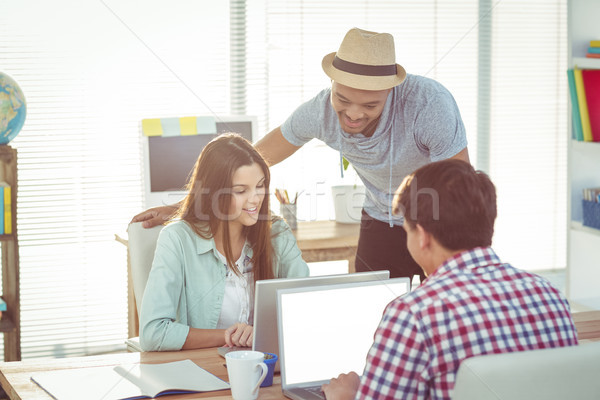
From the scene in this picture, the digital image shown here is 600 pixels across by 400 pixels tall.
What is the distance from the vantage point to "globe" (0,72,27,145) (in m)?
2.79

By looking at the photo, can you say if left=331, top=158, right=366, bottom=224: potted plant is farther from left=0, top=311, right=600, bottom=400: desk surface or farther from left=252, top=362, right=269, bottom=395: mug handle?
left=252, top=362, right=269, bottom=395: mug handle

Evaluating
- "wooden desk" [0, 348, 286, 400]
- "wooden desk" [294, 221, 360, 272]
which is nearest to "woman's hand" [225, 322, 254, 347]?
"wooden desk" [0, 348, 286, 400]

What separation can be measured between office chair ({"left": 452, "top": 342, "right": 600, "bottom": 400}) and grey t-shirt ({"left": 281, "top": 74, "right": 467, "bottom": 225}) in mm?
1160

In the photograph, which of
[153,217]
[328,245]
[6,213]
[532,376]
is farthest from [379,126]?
[6,213]

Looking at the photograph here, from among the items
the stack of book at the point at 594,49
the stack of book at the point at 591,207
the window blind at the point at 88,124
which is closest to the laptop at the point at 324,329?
the stack of book at the point at 591,207

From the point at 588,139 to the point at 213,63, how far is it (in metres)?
1.77

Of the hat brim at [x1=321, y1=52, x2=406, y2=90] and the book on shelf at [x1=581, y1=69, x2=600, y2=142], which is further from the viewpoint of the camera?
the book on shelf at [x1=581, y1=69, x2=600, y2=142]

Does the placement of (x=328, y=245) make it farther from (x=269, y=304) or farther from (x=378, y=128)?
(x=269, y=304)

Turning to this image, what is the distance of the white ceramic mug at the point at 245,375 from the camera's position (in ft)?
4.23

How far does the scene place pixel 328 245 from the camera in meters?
3.04

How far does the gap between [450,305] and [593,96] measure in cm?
233

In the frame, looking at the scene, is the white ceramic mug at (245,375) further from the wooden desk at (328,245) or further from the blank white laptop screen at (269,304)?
the wooden desk at (328,245)

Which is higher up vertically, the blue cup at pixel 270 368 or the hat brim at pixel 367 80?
the hat brim at pixel 367 80

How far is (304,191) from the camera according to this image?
148 inches
